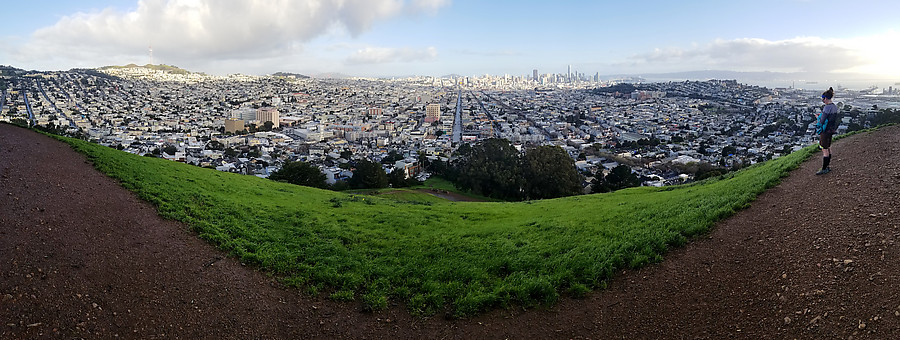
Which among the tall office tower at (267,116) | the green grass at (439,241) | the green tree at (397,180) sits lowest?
the green tree at (397,180)

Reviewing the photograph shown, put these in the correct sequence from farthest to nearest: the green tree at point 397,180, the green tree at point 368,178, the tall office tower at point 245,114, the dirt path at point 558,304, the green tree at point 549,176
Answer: the tall office tower at point 245,114, the green tree at point 397,180, the green tree at point 368,178, the green tree at point 549,176, the dirt path at point 558,304

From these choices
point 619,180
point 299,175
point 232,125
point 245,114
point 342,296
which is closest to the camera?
point 342,296

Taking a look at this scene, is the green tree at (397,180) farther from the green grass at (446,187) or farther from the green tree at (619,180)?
the green tree at (619,180)

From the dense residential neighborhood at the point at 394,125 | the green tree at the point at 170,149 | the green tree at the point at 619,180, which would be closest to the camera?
the green tree at the point at 619,180

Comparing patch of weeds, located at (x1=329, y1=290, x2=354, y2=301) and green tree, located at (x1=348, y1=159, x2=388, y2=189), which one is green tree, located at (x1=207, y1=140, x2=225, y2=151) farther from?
patch of weeds, located at (x1=329, y1=290, x2=354, y2=301)

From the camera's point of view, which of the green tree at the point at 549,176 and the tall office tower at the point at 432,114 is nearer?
the green tree at the point at 549,176

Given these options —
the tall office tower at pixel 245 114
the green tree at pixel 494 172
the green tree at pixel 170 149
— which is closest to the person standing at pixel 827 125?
the green tree at pixel 494 172

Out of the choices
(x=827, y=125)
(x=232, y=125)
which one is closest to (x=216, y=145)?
(x=232, y=125)

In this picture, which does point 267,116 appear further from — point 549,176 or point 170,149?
point 549,176
